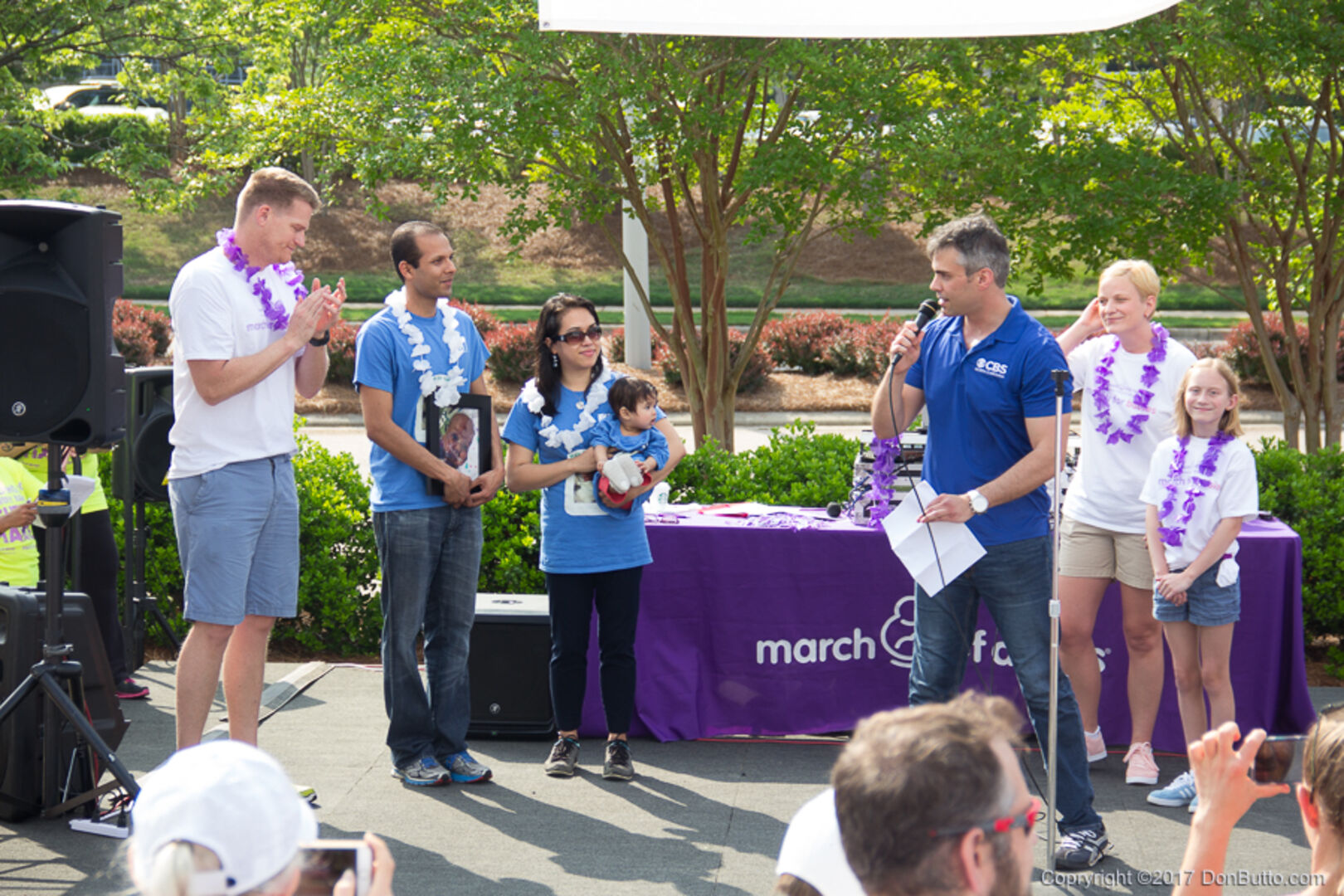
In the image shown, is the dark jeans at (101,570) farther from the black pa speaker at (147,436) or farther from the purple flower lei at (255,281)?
the purple flower lei at (255,281)

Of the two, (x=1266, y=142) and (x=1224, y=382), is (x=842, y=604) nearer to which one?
(x=1224, y=382)

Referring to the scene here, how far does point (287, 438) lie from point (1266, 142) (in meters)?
7.41

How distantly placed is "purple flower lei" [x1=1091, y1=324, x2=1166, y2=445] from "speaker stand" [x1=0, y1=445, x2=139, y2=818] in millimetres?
3601

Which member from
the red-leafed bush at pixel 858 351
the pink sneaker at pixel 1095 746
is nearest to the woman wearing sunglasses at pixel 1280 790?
the pink sneaker at pixel 1095 746

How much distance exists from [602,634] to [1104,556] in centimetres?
193

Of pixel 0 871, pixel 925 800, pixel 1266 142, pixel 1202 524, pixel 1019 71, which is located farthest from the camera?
pixel 1266 142

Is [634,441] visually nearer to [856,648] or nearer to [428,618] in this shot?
[428,618]

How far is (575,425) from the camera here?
193 inches

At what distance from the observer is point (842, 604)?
5.35 m

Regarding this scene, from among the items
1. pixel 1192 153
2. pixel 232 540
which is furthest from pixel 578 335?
pixel 1192 153

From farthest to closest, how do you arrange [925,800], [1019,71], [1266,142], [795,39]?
[1266,142]
[1019,71]
[795,39]
[925,800]

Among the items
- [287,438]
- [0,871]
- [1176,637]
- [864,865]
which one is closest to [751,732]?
[1176,637]

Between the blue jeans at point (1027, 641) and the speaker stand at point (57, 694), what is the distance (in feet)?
8.48

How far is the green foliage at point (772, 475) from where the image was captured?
6383 mm
